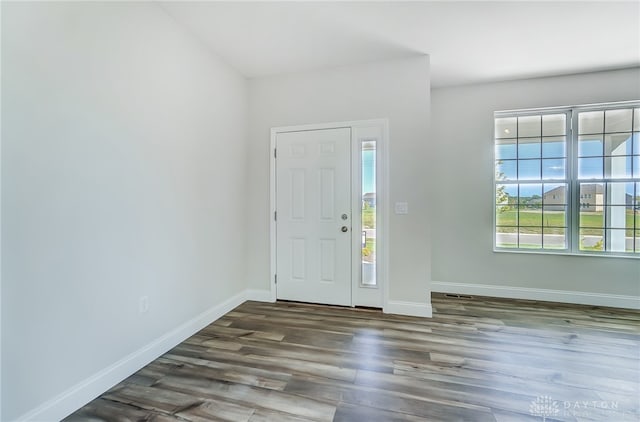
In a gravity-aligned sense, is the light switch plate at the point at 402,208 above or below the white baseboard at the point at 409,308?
above

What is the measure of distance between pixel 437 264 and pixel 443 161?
1.45 metres

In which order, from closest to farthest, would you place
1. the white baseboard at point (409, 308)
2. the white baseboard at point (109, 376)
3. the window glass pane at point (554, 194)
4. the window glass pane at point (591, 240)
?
the white baseboard at point (109, 376)
the white baseboard at point (409, 308)
the window glass pane at point (591, 240)
the window glass pane at point (554, 194)

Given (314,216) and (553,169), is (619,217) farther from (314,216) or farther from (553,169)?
(314,216)

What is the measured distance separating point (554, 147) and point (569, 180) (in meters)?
0.46

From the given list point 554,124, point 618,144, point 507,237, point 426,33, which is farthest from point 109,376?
point 618,144

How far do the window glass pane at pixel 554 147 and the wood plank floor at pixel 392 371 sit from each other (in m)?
1.94

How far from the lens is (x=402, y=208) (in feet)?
9.89

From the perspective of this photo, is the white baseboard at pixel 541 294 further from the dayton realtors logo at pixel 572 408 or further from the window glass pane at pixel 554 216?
the dayton realtors logo at pixel 572 408

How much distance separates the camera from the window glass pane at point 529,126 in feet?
11.6

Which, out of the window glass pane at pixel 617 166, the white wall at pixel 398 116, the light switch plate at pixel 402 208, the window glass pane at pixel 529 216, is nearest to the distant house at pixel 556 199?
the window glass pane at pixel 529 216

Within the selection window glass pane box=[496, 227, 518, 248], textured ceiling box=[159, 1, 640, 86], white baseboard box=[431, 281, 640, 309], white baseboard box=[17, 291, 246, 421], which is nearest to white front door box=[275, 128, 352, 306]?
textured ceiling box=[159, 1, 640, 86]

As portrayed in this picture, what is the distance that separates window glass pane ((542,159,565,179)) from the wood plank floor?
5.50ft

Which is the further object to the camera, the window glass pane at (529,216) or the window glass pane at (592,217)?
the window glass pane at (529,216)

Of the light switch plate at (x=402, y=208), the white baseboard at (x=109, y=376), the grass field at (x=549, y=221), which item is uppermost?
the light switch plate at (x=402, y=208)
